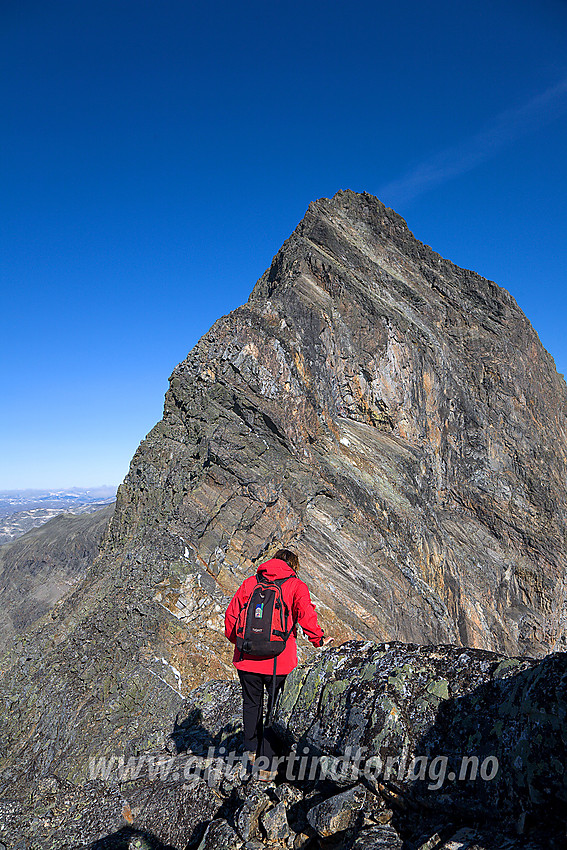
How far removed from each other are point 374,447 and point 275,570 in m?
22.0

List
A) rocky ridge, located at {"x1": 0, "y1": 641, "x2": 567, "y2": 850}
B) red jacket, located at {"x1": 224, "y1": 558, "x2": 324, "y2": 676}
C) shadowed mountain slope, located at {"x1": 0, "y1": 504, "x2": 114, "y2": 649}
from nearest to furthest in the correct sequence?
rocky ridge, located at {"x1": 0, "y1": 641, "x2": 567, "y2": 850} < red jacket, located at {"x1": 224, "y1": 558, "x2": 324, "y2": 676} < shadowed mountain slope, located at {"x1": 0, "y1": 504, "x2": 114, "y2": 649}

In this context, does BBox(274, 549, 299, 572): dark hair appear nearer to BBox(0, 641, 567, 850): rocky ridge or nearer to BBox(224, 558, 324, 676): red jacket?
BBox(224, 558, 324, 676): red jacket

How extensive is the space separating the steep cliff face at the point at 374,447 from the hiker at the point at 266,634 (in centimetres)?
1175

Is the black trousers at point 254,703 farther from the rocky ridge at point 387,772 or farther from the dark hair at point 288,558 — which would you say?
the dark hair at point 288,558

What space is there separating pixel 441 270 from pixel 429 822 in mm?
41353

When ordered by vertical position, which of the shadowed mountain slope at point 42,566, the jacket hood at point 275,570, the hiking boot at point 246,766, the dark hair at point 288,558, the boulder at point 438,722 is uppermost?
the dark hair at point 288,558

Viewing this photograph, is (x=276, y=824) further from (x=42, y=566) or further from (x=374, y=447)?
(x=42, y=566)

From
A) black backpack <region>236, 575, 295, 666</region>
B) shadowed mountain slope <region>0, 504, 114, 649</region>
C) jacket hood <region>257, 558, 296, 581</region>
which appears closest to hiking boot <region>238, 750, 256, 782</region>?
black backpack <region>236, 575, 295, 666</region>

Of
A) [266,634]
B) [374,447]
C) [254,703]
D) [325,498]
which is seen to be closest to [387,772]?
[266,634]

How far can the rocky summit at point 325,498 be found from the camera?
1500 centimetres

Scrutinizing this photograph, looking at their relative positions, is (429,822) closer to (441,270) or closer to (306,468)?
(306,468)

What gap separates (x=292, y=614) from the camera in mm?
6879

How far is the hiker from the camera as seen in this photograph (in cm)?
670

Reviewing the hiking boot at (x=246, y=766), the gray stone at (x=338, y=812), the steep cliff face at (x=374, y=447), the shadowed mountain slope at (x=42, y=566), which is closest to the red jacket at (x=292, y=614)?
the hiking boot at (x=246, y=766)
